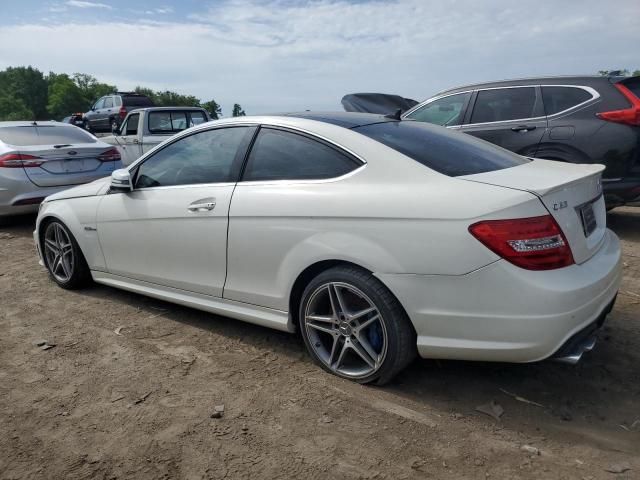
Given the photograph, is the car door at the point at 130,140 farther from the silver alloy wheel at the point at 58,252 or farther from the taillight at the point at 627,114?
the taillight at the point at 627,114

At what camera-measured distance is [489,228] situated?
94.3 inches

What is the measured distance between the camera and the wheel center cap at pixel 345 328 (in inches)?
114

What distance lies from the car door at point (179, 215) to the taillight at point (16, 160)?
133 inches

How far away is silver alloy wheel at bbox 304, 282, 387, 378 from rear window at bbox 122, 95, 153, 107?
2010 cm

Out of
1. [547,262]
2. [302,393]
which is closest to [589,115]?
[547,262]

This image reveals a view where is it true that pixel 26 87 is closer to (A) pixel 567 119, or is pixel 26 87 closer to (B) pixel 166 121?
(B) pixel 166 121

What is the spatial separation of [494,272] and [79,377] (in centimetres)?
247

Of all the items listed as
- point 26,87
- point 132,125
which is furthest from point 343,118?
point 26,87

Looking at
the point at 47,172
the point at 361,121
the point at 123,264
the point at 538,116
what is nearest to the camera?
the point at 361,121

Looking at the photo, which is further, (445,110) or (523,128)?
(445,110)

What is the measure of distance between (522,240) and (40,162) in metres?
6.50

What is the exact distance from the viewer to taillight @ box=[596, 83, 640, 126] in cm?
543

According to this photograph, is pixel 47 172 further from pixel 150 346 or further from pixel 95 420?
pixel 95 420

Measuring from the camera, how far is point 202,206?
341 centimetres
